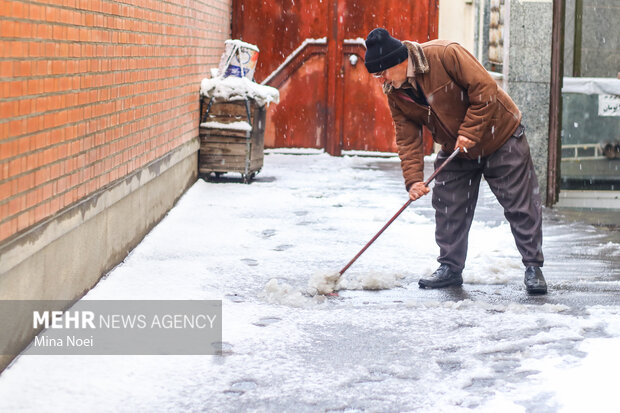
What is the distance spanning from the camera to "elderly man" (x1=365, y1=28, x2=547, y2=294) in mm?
5746

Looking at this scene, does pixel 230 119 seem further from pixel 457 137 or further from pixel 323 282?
pixel 457 137

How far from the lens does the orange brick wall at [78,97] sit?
14.6 feet

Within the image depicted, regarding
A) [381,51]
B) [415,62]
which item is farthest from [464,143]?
[381,51]

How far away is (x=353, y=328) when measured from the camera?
17.3 ft

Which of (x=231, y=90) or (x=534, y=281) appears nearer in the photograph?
(x=534, y=281)

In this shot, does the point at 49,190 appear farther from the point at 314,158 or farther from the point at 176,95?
the point at 314,158

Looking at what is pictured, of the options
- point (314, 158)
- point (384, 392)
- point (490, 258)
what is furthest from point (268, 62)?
point (384, 392)

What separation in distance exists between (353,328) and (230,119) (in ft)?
21.0

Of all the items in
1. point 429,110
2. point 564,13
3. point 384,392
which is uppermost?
point 564,13

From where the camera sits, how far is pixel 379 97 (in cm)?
1469

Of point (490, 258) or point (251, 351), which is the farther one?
point (490, 258)

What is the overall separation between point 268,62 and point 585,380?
11.1 m

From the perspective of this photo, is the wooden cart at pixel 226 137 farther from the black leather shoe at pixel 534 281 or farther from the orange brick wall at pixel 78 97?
the black leather shoe at pixel 534 281

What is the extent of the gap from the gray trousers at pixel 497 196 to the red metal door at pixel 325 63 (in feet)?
27.4
